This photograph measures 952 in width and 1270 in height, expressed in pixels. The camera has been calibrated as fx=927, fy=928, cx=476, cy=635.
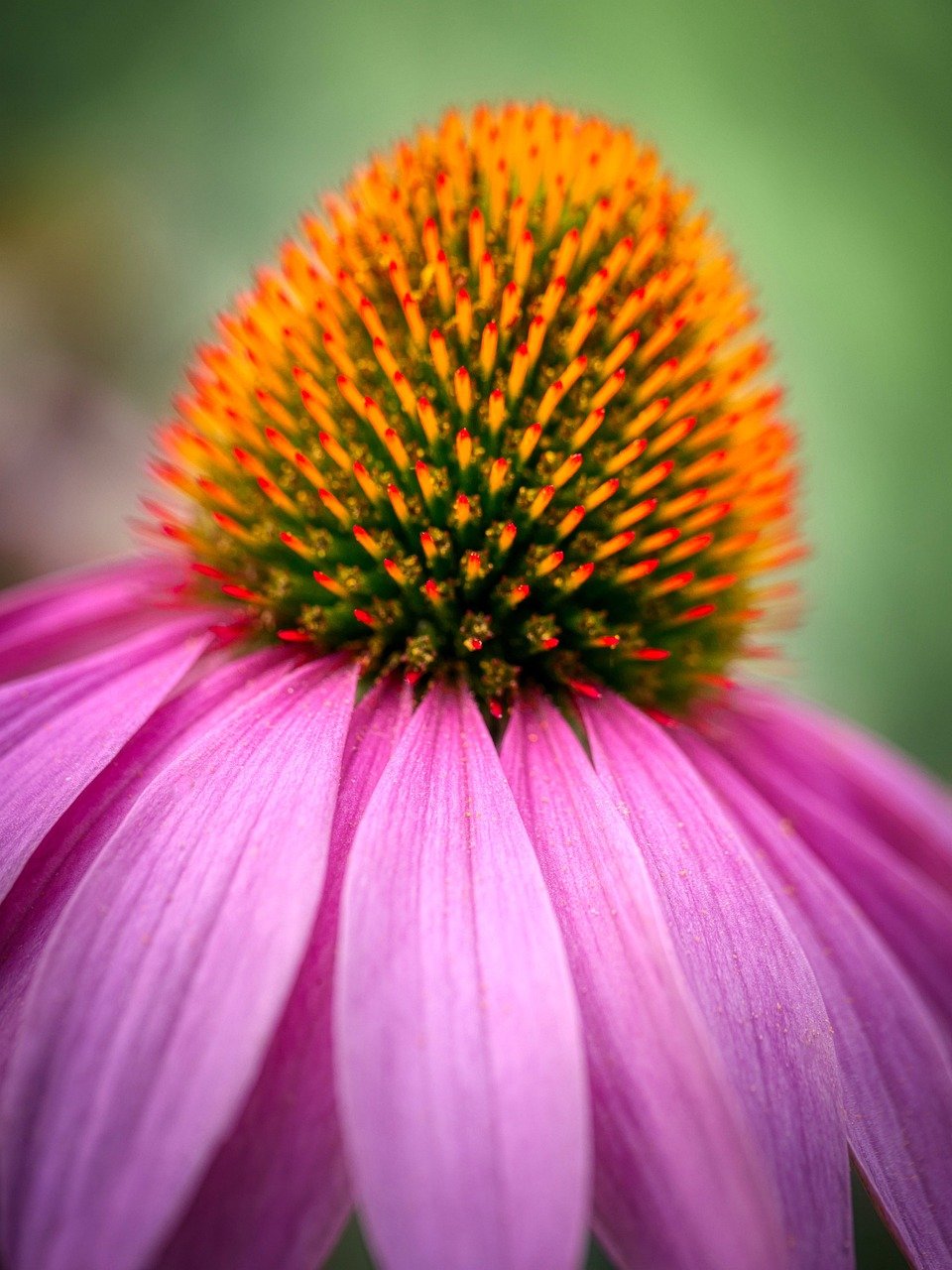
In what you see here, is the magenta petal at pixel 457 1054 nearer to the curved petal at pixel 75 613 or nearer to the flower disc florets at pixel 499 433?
the flower disc florets at pixel 499 433

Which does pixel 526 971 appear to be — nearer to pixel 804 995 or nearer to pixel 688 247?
pixel 804 995

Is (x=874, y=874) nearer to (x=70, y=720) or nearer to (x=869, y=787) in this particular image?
(x=869, y=787)

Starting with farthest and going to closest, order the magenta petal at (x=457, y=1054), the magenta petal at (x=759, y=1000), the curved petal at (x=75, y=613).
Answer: the curved petal at (x=75, y=613), the magenta petal at (x=759, y=1000), the magenta petal at (x=457, y=1054)

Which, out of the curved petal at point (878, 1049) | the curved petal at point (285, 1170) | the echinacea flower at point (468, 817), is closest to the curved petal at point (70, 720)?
the echinacea flower at point (468, 817)

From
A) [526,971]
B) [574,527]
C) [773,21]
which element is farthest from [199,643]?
[773,21]

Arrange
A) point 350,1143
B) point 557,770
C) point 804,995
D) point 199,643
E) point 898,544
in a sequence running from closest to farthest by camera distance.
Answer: point 350,1143 < point 804,995 < point 557,770 < point 199,643 < point 898,544

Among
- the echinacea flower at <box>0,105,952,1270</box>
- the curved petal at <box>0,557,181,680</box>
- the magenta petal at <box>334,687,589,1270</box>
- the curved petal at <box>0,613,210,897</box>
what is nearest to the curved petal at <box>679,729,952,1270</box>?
the echinacea flower at <box>0,105,952,1270</box>
